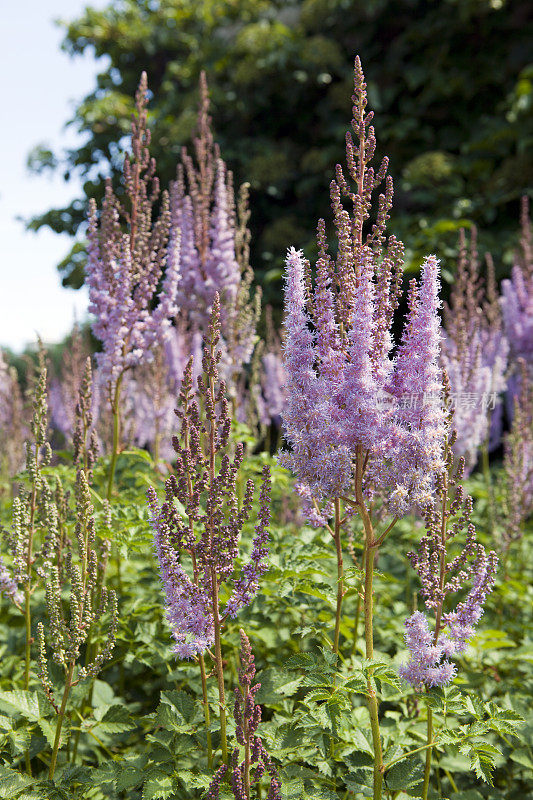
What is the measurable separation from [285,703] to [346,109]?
35.8ft

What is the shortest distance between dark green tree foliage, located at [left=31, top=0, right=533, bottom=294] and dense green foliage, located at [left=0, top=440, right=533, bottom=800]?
21.0 feet

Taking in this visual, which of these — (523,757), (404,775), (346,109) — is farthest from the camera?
(346,109)

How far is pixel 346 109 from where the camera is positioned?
11.3 meters

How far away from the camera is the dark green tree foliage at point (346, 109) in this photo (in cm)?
981

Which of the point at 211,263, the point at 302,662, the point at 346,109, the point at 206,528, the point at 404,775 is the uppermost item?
the point at 346,109

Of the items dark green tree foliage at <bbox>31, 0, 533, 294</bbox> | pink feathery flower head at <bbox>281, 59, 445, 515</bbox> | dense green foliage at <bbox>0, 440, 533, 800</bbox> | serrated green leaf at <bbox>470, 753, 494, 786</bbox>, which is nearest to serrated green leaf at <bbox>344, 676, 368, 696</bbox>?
dense green foliage at <bbox>0, 440, 533, 800</bbox>

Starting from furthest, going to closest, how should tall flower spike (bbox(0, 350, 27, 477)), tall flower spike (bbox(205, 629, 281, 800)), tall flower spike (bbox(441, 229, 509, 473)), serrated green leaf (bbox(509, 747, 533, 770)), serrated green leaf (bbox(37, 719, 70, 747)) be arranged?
tall flower spike (bbox(0, 350, 27, 477))
tall flower spike (bbox(441, 229, 509, 473))
serrated green leaf (bbox(509, 747, 533, 770))
serrated green leaf (bbox(37, 719, 70, 747))
tall flower spike (bbox(205, 629, 281, 800))

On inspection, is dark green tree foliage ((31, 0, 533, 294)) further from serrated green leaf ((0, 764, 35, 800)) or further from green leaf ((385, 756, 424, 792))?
serrated green leaf ((0, 764, 35, 800))

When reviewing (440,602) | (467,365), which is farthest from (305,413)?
(467,365)

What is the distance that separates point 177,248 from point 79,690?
2.38 metres

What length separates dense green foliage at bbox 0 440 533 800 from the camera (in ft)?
6.95

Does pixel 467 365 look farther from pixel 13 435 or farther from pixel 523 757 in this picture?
pixel 13 435

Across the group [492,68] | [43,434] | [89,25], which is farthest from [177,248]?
[89,25]

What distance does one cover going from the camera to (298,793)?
199 centimetres
